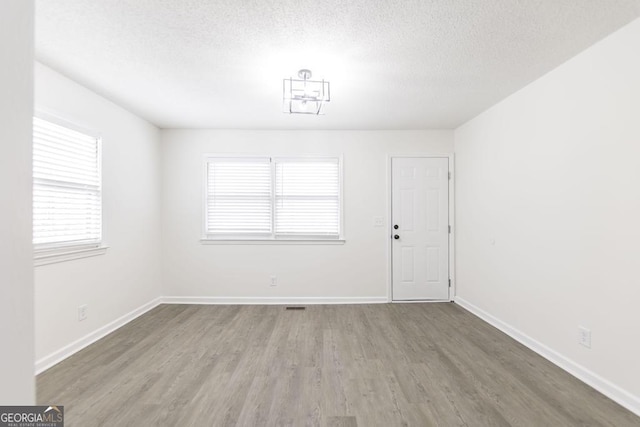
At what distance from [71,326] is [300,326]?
7.19 ft

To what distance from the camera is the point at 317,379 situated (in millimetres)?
2328

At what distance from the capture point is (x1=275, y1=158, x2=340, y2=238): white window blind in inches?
173

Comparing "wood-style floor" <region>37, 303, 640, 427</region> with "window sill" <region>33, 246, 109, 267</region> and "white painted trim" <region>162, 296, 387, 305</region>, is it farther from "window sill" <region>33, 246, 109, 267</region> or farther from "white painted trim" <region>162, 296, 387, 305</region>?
"window sill" <region>33, 246, 109, 267</region>

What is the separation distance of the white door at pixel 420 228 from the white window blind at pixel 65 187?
3635 millimetres

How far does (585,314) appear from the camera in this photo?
2.32 m

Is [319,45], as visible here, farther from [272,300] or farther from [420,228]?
[272,300]

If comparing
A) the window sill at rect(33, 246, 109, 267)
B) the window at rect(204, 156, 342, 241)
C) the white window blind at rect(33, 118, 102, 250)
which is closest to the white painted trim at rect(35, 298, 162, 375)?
the window sill at rect(33, 246, 109, 267)

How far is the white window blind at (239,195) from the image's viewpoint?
439cm

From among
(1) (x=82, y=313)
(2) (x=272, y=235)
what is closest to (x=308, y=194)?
(2) (x=272, y=235)

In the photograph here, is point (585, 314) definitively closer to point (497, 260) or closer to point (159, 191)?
point (497, 260)

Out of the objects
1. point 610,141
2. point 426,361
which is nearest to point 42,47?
point 426,361

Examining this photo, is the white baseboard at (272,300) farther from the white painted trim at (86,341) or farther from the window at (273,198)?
the window at (273,198)

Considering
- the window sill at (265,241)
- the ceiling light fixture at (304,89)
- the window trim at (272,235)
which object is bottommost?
the window sill at (265,241)

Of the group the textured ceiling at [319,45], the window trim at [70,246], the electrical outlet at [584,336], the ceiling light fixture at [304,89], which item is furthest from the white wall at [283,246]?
the electrical outlet at [584,336]
